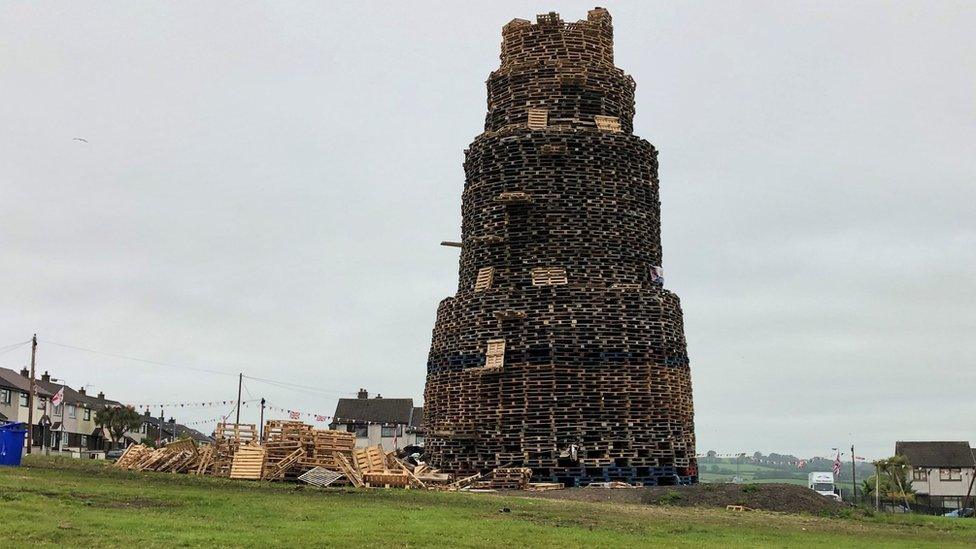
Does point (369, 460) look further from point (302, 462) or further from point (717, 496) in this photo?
point (717, 496)

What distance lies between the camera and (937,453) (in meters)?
103

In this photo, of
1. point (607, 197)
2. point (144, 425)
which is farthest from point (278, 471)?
point (144, 425)

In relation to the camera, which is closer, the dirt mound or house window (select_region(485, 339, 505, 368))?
the dirt mound

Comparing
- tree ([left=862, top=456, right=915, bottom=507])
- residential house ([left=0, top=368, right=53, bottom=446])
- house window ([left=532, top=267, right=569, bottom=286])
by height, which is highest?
house window ([left=532, top=267, right=569, bottom=286])

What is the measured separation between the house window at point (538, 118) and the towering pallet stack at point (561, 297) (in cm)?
11

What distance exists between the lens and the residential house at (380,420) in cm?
10981

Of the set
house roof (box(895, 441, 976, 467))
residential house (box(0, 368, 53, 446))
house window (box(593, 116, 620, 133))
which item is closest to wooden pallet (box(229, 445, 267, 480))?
house window (box(593, 116, 620, 133))

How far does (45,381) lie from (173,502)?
87.0m

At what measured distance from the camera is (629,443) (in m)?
46.2

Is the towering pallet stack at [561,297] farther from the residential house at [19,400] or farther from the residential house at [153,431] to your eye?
the residential house at [153,431]

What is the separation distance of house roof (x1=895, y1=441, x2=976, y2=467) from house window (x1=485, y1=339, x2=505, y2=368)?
67138 millimetres

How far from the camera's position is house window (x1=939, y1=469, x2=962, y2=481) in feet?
331

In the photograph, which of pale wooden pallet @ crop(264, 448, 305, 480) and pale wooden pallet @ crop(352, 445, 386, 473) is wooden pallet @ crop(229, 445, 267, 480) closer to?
pale wooden pallet @ crop(264, 448, 305, 480)

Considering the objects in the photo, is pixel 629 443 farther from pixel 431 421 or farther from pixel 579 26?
pixel 579 26
